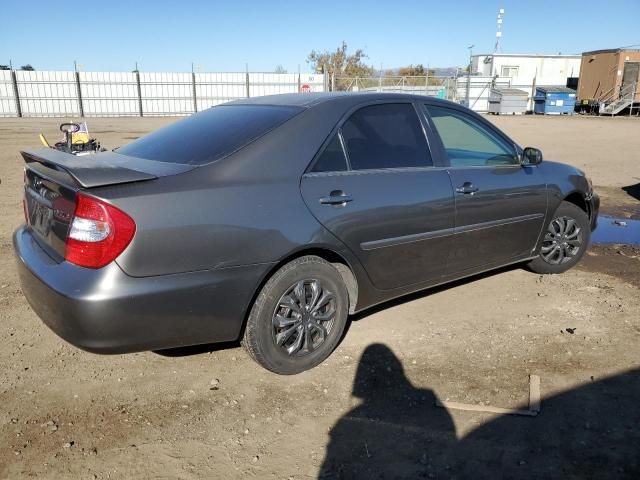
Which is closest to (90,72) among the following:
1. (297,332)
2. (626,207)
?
(626,207)

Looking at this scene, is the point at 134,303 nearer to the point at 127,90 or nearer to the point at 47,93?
the point at 127,90

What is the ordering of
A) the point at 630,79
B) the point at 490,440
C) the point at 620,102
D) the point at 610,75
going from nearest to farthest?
the point at 490,440 → the point at 630,79 → the point at 620,102 → the point at 610,75

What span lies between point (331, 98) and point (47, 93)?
31.9 meters

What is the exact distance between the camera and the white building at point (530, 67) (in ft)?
141

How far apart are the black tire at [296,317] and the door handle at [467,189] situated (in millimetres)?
1212

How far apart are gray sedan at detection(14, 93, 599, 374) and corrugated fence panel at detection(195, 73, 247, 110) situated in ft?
98.1

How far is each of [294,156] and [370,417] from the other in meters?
1.53

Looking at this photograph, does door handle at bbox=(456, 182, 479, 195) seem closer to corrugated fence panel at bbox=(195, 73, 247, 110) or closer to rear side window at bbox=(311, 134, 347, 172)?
rear side window at bbox=(311, 134, 347, 172)

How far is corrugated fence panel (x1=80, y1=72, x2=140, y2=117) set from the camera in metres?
30.9

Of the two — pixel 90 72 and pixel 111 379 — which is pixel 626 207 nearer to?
pixel 111 379

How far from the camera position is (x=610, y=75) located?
1415 inches

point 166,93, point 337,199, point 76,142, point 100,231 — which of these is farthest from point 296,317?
point 166,93

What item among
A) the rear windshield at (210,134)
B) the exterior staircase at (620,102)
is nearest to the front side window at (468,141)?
the rear windshield at (210,134)

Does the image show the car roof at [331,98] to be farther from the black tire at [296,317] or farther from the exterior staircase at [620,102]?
the exterior staircase at [620,102]
